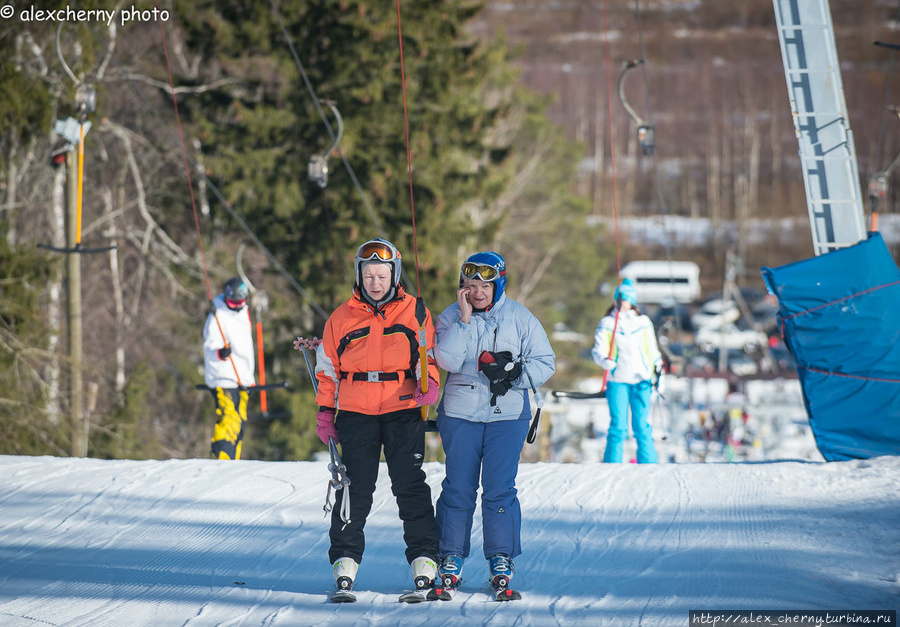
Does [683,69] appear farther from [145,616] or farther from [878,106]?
[145,616]

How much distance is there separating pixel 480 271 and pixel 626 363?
3.90m

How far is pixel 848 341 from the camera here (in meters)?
7.06

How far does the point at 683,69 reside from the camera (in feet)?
248

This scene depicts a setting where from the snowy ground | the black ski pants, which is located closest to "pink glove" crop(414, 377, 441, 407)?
the black ski pants

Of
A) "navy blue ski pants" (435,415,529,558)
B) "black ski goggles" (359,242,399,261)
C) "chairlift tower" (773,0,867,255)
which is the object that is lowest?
"navy blue ski pants" (435,415,529,558)

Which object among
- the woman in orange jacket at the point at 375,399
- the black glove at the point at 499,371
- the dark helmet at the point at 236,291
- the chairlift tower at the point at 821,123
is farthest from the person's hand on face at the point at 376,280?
the chairlift tower at the point at 821,123

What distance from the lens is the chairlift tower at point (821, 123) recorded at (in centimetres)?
786

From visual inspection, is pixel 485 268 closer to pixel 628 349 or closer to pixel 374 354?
pixel 374 354

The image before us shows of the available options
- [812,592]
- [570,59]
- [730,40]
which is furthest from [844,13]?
[812,592]

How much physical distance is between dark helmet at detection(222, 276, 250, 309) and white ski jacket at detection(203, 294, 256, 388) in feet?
0.27

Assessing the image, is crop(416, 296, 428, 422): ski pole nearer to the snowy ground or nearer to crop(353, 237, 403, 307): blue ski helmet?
crop(353, 237, 403, 307): blue ski helmet

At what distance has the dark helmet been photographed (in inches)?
323

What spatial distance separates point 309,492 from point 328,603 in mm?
2436

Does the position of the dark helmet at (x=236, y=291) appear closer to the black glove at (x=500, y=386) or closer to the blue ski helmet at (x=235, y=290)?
the blue ski helmet at (x=235, y=290)
